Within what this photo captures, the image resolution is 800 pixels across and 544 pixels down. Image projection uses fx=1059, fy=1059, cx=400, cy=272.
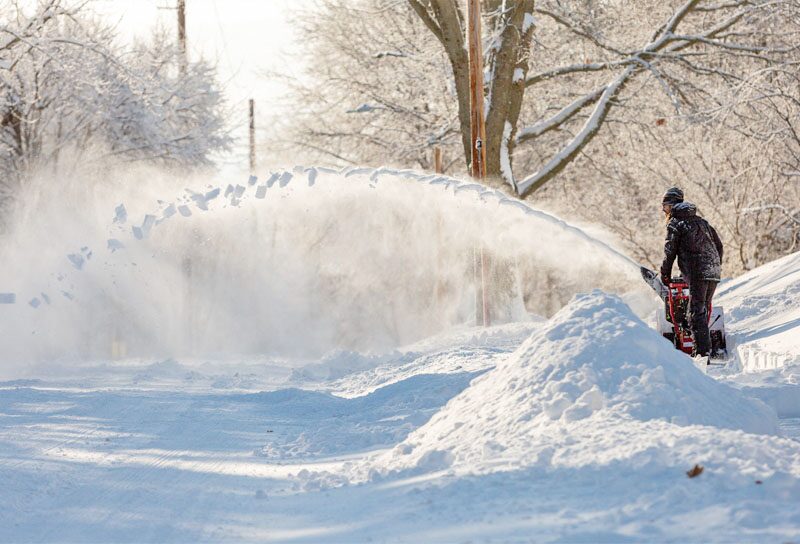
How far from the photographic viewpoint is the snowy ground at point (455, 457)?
4543 millimetres

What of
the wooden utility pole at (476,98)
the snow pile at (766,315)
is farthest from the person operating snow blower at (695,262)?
the wooden utility pole at (476,98)

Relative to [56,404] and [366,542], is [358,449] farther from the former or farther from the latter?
[56,404]

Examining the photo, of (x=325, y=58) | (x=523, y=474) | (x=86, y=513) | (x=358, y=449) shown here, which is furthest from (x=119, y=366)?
(x=325, y=58)

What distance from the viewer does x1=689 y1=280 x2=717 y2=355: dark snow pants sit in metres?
10.4

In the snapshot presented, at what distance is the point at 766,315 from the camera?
1283 centimetres

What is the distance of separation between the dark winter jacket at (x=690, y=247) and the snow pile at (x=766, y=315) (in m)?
0.94

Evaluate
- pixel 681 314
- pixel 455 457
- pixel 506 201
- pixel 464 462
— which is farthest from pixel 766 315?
pixel 464 462

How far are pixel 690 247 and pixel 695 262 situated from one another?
0.52 feet

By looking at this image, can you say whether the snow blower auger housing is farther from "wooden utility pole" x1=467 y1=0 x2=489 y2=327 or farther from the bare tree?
the bare tree

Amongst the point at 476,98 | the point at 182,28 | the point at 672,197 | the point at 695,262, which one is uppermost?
the point at 182,28

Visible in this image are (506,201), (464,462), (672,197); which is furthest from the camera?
(506,201)

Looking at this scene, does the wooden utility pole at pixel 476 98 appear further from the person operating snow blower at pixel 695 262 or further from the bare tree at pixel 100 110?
the bare tree at pixel 100 110

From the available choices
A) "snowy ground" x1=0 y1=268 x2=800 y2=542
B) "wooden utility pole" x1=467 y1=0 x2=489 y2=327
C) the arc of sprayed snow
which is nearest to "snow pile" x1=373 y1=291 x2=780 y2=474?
"snowy ground" x1=0 y1=268 x2=800 y2=542

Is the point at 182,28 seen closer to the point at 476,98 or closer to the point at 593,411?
the point at 476,98
